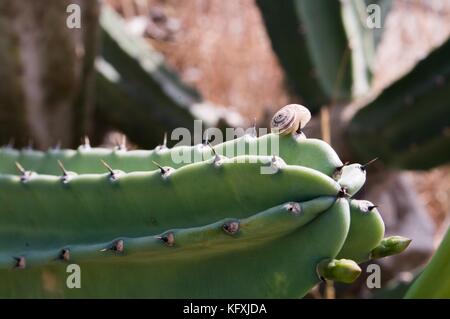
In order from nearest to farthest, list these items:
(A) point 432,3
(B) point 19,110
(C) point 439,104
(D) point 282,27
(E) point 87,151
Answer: (E) point 87,151, (B) point 19,110, (C) point 439,104, (D) point 282,27, (A) point 432,3

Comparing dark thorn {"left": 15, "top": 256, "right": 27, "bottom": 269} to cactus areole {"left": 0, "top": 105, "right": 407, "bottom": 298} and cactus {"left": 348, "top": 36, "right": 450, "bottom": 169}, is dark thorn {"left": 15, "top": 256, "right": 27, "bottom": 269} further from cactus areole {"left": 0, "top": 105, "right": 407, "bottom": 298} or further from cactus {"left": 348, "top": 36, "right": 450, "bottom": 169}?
cactus {"left": 348, "top": 36, "right": 450, "bottom": 169}

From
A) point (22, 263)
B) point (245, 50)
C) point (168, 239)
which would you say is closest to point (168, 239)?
point (168, 239)

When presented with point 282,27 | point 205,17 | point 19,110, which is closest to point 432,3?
point 205,17

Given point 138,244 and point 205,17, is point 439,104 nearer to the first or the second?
point 138,244

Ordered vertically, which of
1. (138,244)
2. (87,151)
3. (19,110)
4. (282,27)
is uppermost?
(282,27)

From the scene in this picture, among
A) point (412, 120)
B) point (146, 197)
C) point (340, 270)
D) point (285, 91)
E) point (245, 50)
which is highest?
point (245, 50)

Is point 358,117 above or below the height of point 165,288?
above

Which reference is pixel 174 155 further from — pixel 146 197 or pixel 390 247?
pixel 390 247

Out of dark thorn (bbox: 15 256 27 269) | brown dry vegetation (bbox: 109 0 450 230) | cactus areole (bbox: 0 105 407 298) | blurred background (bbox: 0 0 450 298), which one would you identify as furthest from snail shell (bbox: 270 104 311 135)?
brown dry vegetation (bbox: 109 0 450 230)
